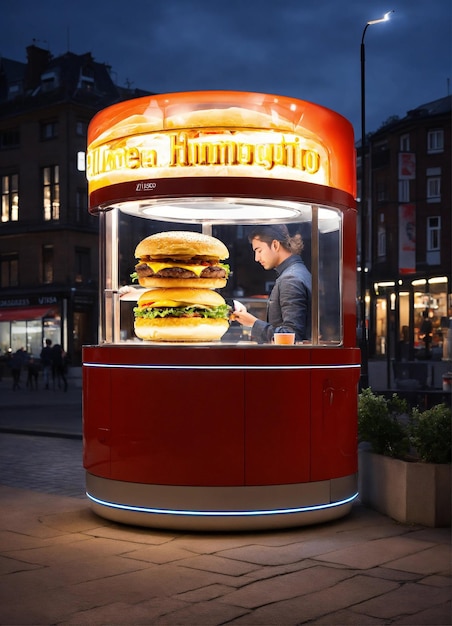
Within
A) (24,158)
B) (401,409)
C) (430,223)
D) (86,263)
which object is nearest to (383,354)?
(430,223)

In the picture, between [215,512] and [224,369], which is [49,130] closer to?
[224,369]

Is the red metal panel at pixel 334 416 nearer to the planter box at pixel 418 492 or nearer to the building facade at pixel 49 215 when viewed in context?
the planter box at pixel 418 492

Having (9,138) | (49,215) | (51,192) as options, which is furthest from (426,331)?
(9,138)

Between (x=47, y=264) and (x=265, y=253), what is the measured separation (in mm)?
→ 45833

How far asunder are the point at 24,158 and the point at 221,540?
50076 mm

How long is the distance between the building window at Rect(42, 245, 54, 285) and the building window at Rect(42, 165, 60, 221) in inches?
71.4

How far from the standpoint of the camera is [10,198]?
56031mm

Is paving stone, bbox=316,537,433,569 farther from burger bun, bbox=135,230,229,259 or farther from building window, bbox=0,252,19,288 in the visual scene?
building window, bbox=0,252,19,288

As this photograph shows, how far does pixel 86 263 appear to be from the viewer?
5359 cm

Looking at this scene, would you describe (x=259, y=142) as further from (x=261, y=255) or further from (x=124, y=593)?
(x=124, y=593)

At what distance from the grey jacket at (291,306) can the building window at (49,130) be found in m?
46.9

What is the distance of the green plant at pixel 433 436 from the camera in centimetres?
808

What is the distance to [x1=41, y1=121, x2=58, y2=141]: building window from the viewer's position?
5356 cm

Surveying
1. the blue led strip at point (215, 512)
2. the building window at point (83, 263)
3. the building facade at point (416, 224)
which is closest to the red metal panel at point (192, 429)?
the blue led strip at point (215, 512)
